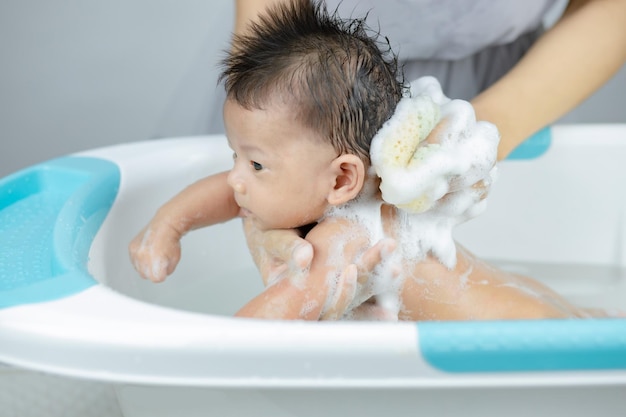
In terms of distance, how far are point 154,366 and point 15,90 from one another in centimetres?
134

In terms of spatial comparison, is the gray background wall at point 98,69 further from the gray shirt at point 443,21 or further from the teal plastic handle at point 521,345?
the teal plastic handle at point 521,345

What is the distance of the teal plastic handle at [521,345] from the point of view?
74 cm

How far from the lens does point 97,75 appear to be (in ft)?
6.26

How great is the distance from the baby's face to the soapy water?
0.05 meters

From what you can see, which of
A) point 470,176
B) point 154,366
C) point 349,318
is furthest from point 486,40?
point 154,366

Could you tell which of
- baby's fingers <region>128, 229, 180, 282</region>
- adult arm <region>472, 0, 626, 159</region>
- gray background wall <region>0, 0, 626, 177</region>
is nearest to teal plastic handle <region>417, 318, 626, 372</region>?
baby's fingers <region>128, 229, 180, 282</region>

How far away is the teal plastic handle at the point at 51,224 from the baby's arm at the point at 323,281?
17 centimetres

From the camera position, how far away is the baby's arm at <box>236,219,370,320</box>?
2.90ft

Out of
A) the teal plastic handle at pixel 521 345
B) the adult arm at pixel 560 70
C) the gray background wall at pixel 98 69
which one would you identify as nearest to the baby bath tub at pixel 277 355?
the teal plastic handle at pixel 521 345

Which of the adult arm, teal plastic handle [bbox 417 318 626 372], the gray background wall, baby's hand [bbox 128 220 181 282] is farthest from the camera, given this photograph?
the gray background wall

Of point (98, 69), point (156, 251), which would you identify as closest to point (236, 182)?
point (156, 251)

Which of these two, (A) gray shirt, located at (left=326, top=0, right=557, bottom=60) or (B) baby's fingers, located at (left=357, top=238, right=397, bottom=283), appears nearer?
(B) baby's fingers, located at (left=357, top=238, right=397, bottom=283)

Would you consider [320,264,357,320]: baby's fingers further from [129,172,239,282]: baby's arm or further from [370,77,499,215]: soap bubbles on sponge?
[129,172,239,282]: baby's arm

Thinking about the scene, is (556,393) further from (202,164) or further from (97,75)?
(97,75)
